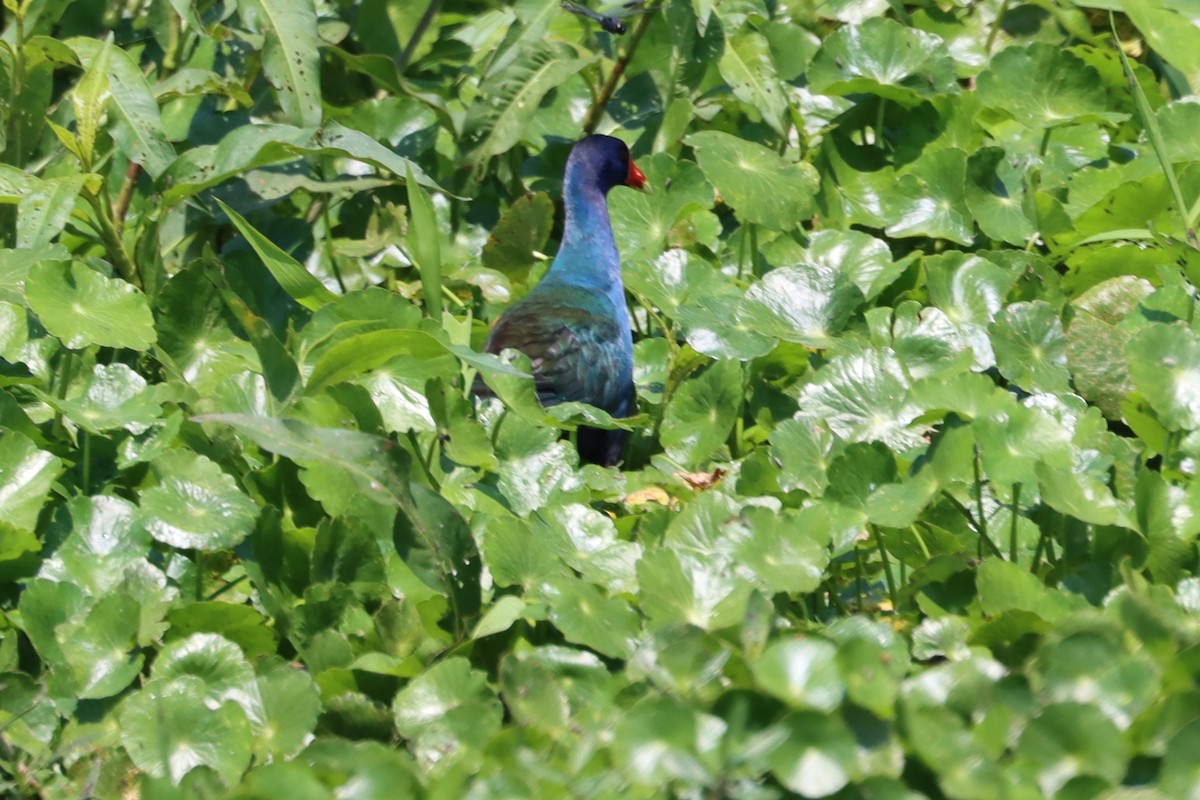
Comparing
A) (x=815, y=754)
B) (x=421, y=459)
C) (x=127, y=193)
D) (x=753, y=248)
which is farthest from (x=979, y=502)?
(x=127, y=193)

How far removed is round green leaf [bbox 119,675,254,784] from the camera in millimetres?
1646

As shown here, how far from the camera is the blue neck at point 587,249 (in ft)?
9.91

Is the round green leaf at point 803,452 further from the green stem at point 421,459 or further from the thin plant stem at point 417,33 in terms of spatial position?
the thin plant stem at point 417,33

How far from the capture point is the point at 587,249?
123 inches

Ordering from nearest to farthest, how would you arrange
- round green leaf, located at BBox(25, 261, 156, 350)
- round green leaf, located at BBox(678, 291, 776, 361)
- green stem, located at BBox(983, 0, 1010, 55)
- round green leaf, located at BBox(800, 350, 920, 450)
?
round green leaf, located at BBox(800, 350, 920, 450) → round green leaf, located at BBox(25, 261, 156, 350) → round green leaf, located at BBox(678, 291, 776, 361) → green stem, located at BBox(983, 0, 1010, 55)

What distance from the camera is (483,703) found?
5.35 ft

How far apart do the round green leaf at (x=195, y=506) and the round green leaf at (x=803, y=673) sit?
85 cm

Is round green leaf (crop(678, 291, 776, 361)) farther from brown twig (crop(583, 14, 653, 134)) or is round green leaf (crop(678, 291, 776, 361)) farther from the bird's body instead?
brown twig (crop(583, 14, 653, 134))

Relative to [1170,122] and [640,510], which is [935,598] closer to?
[640,510]

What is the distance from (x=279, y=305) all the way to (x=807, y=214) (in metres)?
1.07

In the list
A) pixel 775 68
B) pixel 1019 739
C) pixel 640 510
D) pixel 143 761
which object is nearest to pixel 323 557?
pixel 143 761

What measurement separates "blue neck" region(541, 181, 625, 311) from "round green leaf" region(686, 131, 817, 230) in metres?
0.35

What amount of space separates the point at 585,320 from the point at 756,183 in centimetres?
42

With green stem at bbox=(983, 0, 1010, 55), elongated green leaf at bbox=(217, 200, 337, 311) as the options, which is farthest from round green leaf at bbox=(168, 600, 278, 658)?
green stem at bbox=(983, 0, 1010, 55)
